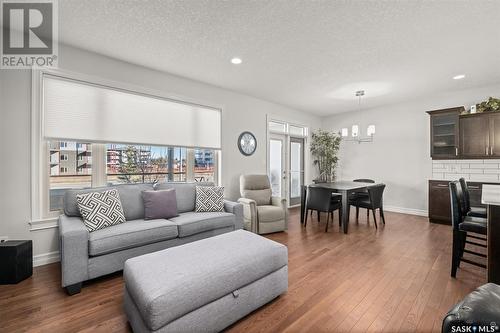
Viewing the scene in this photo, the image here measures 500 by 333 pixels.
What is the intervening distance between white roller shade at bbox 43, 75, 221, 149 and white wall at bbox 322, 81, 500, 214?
4.21 m

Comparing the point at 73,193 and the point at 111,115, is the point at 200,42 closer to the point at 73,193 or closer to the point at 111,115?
the point at 111,115

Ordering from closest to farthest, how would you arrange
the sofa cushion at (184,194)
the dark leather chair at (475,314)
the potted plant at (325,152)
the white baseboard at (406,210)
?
the dark leather chair at (475,314) < the sofa cushion at (184,194) < the white baseboard at (406,210) < the potted plant at (325,152)

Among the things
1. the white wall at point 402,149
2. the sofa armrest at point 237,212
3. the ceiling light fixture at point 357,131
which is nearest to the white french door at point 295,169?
the ceiling light fixture at point 357,131

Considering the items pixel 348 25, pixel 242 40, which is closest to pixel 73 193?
pixel 242 40

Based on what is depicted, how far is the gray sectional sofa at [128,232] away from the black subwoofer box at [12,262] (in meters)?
0.41

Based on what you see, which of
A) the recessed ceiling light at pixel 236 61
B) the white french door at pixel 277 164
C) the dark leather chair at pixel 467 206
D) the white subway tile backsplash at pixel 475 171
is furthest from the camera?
the white french door at pixel 277 164

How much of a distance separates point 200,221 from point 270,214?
4.40 feet

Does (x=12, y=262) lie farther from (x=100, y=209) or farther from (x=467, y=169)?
(x=467, y=169)

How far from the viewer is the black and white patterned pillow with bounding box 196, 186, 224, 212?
10.8 ft

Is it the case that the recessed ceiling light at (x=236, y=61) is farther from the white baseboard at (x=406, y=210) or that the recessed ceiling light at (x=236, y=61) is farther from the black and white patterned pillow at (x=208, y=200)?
the white baseboard at (x=406, y=210)

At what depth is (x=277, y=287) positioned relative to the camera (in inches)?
75.9

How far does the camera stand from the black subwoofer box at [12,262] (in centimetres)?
216

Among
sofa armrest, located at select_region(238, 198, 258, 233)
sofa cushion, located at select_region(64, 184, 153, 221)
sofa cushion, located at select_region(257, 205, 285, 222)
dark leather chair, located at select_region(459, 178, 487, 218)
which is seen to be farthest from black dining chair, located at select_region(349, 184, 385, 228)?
sofa cushion, located at select_region(64, 184, 153, 221)

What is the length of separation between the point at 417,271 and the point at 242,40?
3.36 meters
